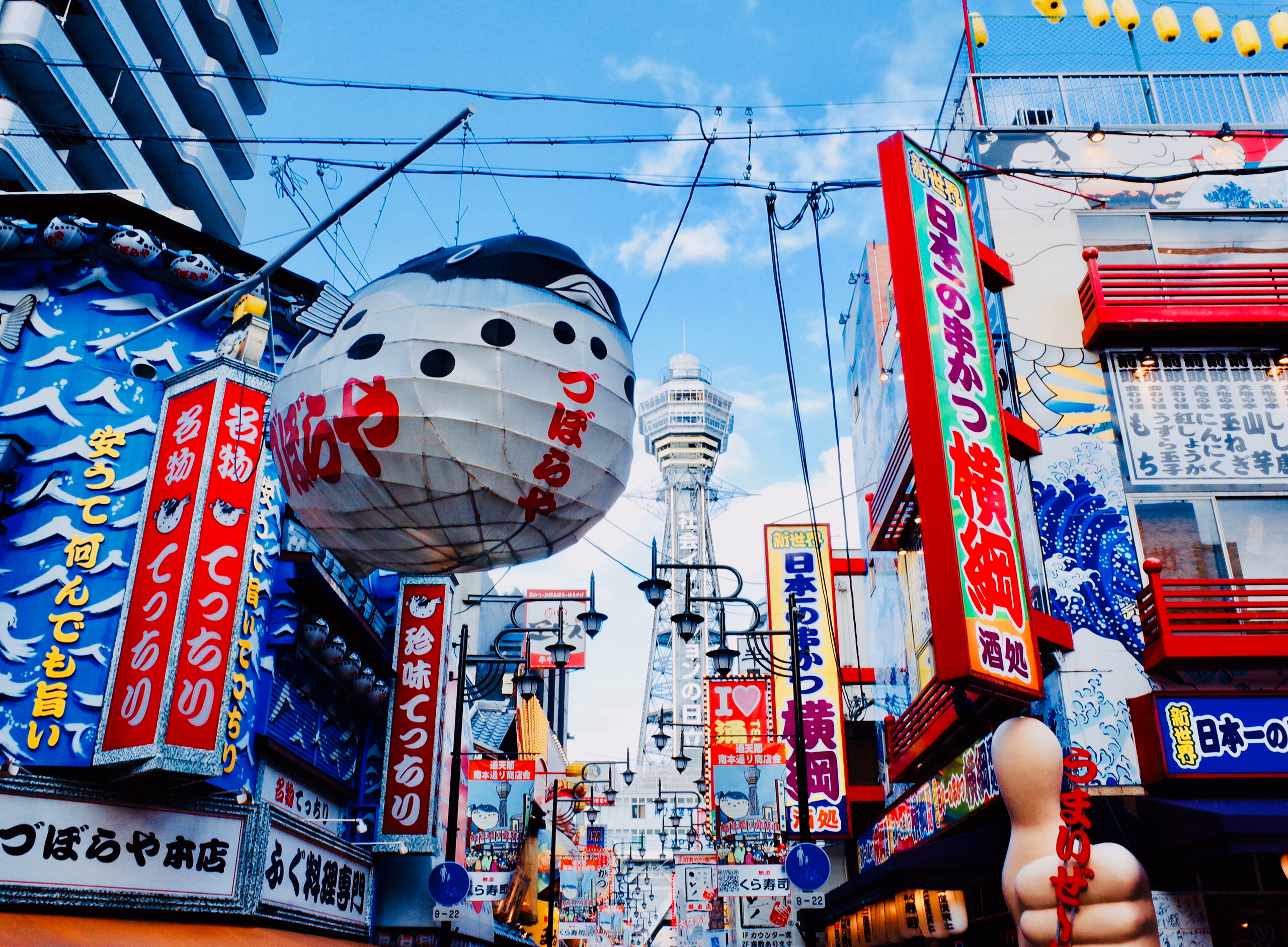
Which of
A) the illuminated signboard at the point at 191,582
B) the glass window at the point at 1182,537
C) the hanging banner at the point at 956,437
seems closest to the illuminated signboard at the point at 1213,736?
the hanging banner at the point at 956,437

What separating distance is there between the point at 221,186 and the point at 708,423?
102m

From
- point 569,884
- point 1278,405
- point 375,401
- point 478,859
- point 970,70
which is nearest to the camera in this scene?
point 375,401

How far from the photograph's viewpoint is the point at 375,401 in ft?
18.5

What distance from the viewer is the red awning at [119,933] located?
768cm

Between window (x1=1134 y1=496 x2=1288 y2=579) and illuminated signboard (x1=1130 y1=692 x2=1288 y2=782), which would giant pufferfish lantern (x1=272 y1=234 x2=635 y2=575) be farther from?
window (x1=1134 y1=496 x2=1288 y2=579)

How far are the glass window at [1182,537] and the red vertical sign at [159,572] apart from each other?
11.2 meters

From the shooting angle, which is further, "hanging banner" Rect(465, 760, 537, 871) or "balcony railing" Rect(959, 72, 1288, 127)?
"hanging banner" Rect(465, 760, 537, 871)

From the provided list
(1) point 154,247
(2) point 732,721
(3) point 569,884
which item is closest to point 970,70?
(1) point 154,247

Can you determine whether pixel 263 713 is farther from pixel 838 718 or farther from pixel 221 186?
pixel 221 186

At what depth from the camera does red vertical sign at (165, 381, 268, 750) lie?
1006 centimetres

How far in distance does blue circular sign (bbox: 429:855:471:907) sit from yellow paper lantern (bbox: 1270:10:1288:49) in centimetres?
1850

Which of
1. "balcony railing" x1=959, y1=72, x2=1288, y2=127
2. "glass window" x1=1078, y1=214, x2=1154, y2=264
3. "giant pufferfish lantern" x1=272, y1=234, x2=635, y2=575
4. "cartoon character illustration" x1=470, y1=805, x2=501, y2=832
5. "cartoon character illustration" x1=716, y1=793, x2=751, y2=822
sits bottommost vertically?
"giant pufferfish lantern" x1=272, y1=234, x2=635, y2=575

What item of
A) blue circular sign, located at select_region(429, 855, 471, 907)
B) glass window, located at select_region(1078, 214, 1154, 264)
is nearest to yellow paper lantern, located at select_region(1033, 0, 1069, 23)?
glass window, located at select_region(1078, 214, 1154, 264)

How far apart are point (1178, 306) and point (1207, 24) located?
23.1 feet
